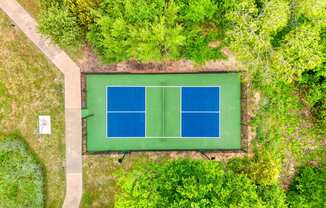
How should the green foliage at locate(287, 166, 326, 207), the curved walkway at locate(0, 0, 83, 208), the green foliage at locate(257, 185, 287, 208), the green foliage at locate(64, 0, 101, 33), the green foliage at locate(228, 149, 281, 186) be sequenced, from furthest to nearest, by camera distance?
the curved walkway at locate(0, 0, 83, 208), the green foliage at locate(287, 166, 326, 207), the green foliage at locate(228, 149, 281, 186), the green foliage at locate(64, 0, 101, 33), the green foliage at locate(257, 185, 287, 208)

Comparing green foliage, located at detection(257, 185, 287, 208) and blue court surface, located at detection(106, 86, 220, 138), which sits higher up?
blue court surface, located at detection(106, 86, 220, 138)

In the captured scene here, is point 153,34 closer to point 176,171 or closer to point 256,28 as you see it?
point 256,28

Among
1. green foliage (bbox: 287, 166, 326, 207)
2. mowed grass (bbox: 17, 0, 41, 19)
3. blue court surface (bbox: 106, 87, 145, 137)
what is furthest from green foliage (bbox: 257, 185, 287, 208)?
mowed grass (bbox: 17, 0, 41, 19)

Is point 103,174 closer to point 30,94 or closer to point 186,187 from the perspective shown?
point 30,94

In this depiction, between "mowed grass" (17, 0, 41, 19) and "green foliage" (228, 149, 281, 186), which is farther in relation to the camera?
"mowed grass" (17, 0, 41, 19)

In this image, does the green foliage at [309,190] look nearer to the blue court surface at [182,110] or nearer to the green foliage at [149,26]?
the blue court surface at [182,110]

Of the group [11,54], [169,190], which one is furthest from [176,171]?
[11,54]

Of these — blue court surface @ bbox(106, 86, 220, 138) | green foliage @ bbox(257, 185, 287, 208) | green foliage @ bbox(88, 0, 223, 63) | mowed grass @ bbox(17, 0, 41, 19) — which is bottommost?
green foliage @ bbox(257, 185, 287, 208)

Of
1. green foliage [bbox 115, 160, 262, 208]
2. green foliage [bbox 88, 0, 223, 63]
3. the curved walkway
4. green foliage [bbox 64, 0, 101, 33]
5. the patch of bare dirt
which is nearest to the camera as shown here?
green foliage [bbox 115, 160, 262, 208]

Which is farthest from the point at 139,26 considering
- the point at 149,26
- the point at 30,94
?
the point at 30,94

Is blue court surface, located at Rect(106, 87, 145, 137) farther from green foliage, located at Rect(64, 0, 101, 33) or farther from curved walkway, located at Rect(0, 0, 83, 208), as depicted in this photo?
green foliage, located at Rect(64, 0, 101, 33)
